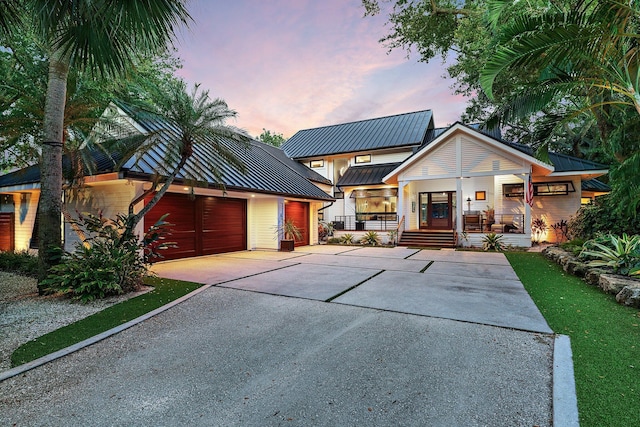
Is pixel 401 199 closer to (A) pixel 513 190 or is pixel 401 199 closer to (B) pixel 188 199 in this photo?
(A) pixel 513 190

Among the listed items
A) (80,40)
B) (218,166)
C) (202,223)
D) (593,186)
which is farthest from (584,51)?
(593,186)

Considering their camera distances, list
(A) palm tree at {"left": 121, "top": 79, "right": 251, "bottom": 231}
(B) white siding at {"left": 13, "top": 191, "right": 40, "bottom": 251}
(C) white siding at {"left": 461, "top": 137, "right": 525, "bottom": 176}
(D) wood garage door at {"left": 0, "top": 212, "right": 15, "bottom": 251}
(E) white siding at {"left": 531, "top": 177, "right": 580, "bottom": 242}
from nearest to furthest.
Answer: (A) palm tree at {"left": 121, "top": 79, "right": 251, "bottom": 231} → (B) white siding at {"left": 13, "top": 191, "right": 40, "bottom": 251} → (D) wood garage door at {"left": 0, "top": 212, "right": 15, "bottom": 251} → (C) white siding at {"left": 461, "top": 137, "right": 525, "bottom": 176} → (E) white siding at {"left": 531, "top": 177, "right": 580, "bottom": 242}

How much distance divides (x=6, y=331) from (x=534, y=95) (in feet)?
35.6

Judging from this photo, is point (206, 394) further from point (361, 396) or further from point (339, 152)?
point (339, 152)

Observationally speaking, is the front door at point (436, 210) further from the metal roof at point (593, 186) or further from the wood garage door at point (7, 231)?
the wood garage door at point (7, 231)

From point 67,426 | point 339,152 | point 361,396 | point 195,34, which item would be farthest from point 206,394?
point 339,152

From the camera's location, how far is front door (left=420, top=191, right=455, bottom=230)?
18172mm

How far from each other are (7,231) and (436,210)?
2166 cm

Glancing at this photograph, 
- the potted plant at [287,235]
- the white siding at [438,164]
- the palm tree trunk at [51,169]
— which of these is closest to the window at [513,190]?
the white siding at [438,164]

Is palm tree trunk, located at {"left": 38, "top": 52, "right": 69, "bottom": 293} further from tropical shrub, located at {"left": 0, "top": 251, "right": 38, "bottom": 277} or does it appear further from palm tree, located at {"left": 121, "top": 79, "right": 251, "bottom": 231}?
tropical shrub, located at {"left": 0, "top": 251, "right": 38, "bottom": 277}

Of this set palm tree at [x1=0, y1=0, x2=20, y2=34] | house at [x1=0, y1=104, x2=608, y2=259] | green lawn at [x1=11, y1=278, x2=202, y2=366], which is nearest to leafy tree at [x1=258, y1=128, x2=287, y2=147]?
house at [x1=0, y1=104, x2=608, y2=259]

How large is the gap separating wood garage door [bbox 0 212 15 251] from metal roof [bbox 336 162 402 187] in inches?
633

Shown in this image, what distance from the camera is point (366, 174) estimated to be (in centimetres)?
1928

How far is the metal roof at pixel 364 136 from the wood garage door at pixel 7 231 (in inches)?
599
